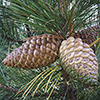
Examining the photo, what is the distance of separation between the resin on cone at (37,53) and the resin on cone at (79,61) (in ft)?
0.14

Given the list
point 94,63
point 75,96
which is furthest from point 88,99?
point 94,63

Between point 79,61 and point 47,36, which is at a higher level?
point 47,36

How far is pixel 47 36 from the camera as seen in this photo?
0.42 m

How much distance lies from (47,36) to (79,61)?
0.14m

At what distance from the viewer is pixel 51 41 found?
42 cm

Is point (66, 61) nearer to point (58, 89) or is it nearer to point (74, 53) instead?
point (74, 53)

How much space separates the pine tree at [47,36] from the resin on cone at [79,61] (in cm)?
3

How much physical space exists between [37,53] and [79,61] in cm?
14

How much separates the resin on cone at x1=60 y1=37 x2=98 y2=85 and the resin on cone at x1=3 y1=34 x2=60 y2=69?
43mm

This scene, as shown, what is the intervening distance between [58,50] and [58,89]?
0.95 feet

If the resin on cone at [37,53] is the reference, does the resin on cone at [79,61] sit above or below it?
below

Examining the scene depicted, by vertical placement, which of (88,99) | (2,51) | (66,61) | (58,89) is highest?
(2,51)

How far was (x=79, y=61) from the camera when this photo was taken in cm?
35

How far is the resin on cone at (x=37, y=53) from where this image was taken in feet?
1.33
